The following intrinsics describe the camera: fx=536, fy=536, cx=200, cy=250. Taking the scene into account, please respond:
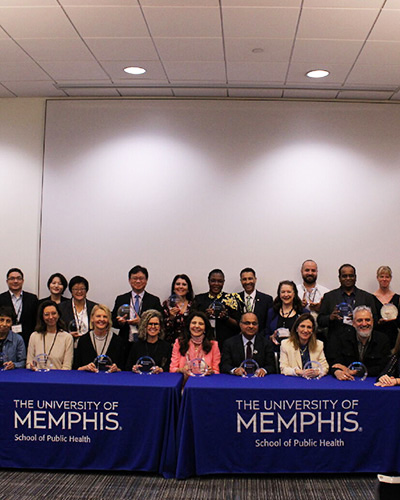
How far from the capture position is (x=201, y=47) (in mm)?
4832

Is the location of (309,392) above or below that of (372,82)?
below

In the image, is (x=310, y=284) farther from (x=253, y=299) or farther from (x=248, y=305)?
(x=248, y=305)

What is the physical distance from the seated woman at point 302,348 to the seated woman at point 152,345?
1.00 m

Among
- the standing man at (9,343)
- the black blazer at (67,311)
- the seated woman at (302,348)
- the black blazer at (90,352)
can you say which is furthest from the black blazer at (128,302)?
the seated woman at (302,348)

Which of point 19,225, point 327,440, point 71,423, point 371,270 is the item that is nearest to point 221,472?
point 327,440

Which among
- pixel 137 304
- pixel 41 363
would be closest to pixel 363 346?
pixel 137 304

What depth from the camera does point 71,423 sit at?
3.89 meters

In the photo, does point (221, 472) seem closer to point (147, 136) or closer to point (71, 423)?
point (71, 423)

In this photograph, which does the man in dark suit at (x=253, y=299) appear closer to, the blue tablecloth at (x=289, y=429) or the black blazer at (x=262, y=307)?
the black blazer at (x=262, y=307)

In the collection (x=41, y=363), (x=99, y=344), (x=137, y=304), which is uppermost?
(x=137, y=304)

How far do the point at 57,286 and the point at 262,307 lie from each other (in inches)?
88.1

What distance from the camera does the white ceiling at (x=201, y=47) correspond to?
411 cm

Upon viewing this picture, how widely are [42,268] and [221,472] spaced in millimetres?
3561

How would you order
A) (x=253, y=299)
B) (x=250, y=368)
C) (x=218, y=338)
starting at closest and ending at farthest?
(x=250, y=368), (x=218, y=338), (x=253, y=299)
